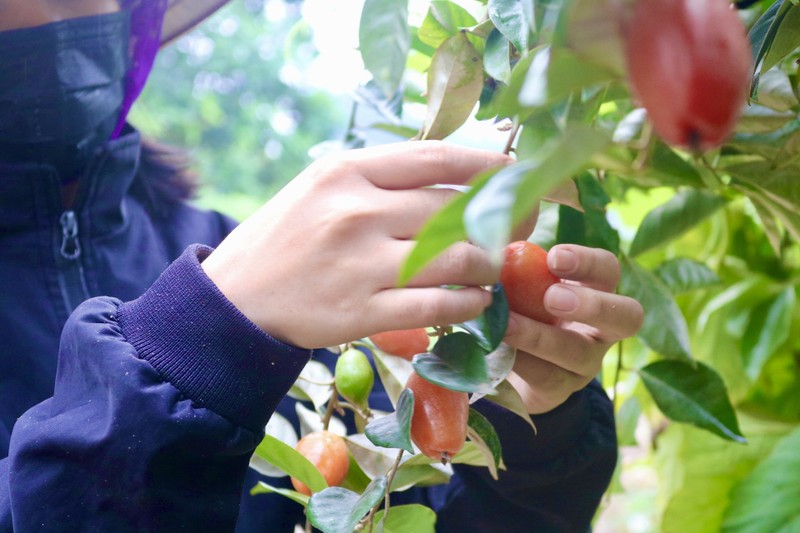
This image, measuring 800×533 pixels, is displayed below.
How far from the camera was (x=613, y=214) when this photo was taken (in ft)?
2.53

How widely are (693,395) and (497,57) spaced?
0.83 ft

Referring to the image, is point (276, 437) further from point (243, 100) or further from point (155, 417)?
point (243, 100)

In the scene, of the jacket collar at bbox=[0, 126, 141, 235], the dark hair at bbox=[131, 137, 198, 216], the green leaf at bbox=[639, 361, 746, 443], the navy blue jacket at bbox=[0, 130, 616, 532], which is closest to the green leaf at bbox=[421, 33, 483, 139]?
the navy blue jacket at bbox=[0, 130, 616, 532]

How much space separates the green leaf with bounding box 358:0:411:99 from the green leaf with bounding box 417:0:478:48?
12 cm

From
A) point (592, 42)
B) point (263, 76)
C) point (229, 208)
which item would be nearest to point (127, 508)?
point (592, 42)

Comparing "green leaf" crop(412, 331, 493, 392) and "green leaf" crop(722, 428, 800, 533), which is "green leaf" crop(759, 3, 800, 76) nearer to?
"green leaf" crop(412, 331, 493, 392)

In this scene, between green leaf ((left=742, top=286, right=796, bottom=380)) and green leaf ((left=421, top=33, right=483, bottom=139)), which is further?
green leaf ((left=742, top=286, right=796, bottom=380))

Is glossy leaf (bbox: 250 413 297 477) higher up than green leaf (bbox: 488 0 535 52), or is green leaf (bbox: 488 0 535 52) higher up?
green leaf (bbox: 488 0 535 52)

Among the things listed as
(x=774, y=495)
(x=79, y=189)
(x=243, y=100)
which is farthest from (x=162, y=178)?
(x=243, y=100)

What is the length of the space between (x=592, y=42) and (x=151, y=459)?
29 cm

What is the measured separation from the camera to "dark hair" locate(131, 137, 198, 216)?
0.77 metres

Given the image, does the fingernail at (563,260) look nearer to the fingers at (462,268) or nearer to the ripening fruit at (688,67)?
the fingers at (462,268)

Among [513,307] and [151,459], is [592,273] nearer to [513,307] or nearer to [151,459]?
[513,307]

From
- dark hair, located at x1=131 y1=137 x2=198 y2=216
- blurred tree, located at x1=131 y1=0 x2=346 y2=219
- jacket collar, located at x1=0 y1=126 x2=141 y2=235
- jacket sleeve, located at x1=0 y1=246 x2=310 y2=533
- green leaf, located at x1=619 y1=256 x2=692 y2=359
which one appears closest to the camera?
jacket sleeve, located at x1=0 y1=246 x2=310 y2=533
